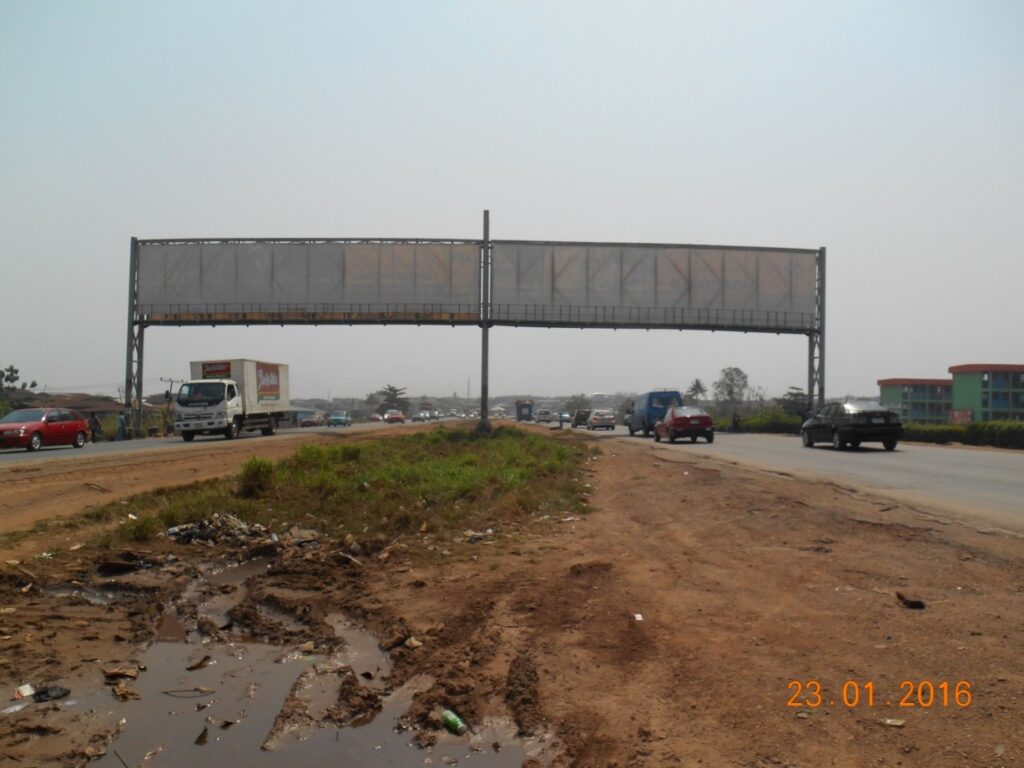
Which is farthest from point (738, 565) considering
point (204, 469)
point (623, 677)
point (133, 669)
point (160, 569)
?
point (204, 469)

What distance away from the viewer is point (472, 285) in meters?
42.1

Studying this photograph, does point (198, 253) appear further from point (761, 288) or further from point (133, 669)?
point (133, 669)

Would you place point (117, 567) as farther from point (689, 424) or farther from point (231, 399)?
point (231, 399)

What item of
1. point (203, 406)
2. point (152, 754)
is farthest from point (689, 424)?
point (152, 754)

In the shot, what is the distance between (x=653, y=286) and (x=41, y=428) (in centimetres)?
2929

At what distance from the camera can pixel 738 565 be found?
8.22m

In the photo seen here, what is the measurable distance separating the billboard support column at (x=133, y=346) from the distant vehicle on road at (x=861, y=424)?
115 feet

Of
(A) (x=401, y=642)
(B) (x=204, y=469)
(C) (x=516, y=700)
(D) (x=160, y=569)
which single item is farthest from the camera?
(B) (x=204, y=469)

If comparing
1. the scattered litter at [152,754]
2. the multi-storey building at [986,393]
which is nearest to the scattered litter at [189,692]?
the scattered litter at [152,754]

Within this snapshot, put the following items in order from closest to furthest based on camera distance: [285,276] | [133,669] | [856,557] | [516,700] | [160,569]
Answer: [516,700]
[133,669]
[856,557]
[160,569]
[285,276]

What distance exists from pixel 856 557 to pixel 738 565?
118 cm

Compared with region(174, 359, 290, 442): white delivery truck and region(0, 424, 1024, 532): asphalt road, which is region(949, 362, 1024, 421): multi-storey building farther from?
region(174, 359, 290, 442): white delivery truck

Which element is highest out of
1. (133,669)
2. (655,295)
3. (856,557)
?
(655,295)

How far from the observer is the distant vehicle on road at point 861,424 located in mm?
24188
